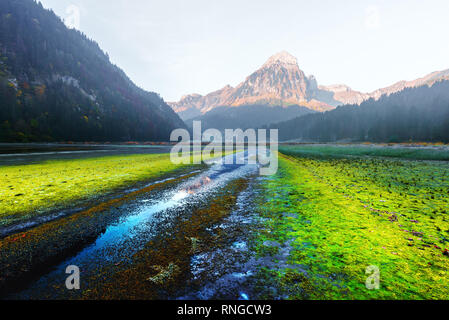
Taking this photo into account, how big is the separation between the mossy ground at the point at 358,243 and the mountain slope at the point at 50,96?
134 meters

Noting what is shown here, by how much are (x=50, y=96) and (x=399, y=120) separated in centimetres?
21105

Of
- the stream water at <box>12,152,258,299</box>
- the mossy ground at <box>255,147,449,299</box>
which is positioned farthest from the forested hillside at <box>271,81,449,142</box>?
the stream water at <box>12,152,258,299</box>

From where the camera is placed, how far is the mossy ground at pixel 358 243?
3260mm

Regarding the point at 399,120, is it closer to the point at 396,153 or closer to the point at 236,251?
the point at 396,153

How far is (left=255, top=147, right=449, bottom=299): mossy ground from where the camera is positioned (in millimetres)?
3260

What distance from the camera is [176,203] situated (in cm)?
866

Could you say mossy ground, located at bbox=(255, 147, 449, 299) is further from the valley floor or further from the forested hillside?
the forested hillside

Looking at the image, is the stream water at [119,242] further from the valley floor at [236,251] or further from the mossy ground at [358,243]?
the mossy ground at [358,243]

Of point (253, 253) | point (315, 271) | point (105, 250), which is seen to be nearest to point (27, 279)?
point (105, 250)

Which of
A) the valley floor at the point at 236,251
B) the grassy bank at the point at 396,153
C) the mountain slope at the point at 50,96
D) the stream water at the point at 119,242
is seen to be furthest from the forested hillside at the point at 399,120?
the mountain slope at the point at 50,96

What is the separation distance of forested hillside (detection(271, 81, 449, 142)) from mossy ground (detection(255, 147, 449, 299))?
94.6 metres

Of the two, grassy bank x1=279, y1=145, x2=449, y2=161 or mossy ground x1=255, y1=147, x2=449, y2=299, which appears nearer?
mossy ground x1=255, y1=147, x2=449, y2=299

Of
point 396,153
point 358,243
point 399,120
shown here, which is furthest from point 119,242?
point 399,120

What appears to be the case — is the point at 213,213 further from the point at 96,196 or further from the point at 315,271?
the point at 96,196
